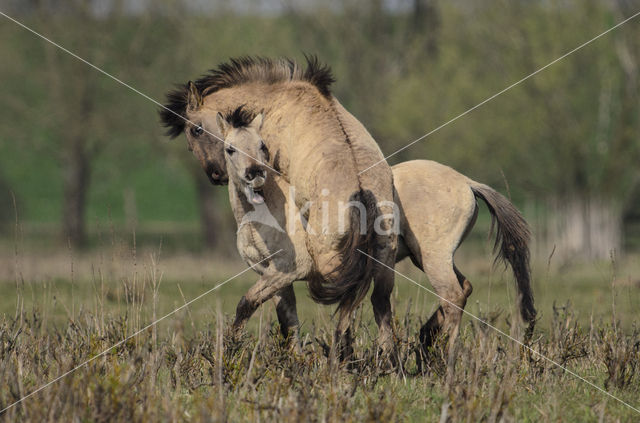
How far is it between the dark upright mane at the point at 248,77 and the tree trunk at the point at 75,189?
61.2ft

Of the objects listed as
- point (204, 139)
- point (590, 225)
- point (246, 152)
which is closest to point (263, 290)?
point (246, 152)

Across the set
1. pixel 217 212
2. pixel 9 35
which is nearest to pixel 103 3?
pixel 9 35

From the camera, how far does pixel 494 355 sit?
6000 mm

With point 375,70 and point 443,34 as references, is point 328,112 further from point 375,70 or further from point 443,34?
point 375,70

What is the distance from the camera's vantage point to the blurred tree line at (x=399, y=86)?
19.5m

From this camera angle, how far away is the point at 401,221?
6500mm

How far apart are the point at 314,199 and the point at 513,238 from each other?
223 cm

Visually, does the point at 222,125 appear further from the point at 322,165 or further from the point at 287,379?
the point at 287,379

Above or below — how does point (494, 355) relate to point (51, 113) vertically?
below

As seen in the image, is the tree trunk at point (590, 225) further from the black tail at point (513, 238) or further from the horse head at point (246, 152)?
the horse head at point (246, 152)

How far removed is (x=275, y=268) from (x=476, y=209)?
6.24 feet

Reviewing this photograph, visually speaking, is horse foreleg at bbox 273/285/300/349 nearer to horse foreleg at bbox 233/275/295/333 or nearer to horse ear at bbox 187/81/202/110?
horse foreleg at bbox 233/275/295/333

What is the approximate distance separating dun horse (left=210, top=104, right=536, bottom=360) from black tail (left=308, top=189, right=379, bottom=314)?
41cm


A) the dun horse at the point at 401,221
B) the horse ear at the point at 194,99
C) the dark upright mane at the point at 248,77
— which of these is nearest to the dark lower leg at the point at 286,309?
the dun horse at the point at 401,221
